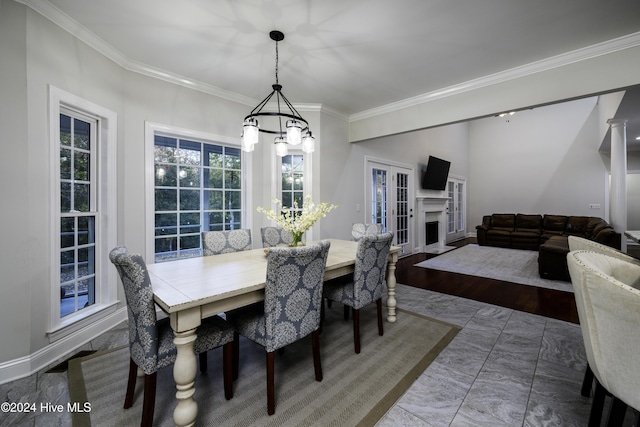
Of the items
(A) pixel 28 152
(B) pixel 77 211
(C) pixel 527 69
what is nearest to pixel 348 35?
(C) pixel 527 69

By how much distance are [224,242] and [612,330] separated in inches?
107

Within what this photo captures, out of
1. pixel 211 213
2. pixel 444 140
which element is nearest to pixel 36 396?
pixel 211 213

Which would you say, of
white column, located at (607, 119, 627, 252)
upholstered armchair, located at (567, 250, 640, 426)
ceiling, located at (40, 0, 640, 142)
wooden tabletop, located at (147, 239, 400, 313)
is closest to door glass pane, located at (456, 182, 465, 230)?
white column, located at (607, 119, 627, 252)

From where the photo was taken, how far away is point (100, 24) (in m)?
2.24

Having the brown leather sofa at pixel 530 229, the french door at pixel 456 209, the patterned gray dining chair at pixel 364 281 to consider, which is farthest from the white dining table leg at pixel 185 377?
the french door at pixel 456 209

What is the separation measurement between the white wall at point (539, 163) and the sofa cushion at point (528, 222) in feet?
2.78

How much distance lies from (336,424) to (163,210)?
285 cm

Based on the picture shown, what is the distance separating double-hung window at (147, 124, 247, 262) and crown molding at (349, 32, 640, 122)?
257 centimetres

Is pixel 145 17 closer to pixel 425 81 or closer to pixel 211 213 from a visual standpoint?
pixel 211 213

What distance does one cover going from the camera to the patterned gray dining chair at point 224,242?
8.56 feet

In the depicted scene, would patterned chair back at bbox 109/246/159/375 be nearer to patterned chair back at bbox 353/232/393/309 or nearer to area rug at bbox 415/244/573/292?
patterned chair back at bbox 353/232/393/309

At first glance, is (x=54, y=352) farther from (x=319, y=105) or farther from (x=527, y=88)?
(x=527, y=88)

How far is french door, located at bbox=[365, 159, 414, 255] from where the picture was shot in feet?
16.7

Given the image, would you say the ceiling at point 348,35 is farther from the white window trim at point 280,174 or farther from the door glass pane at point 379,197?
the door glass pane at point 379,197
